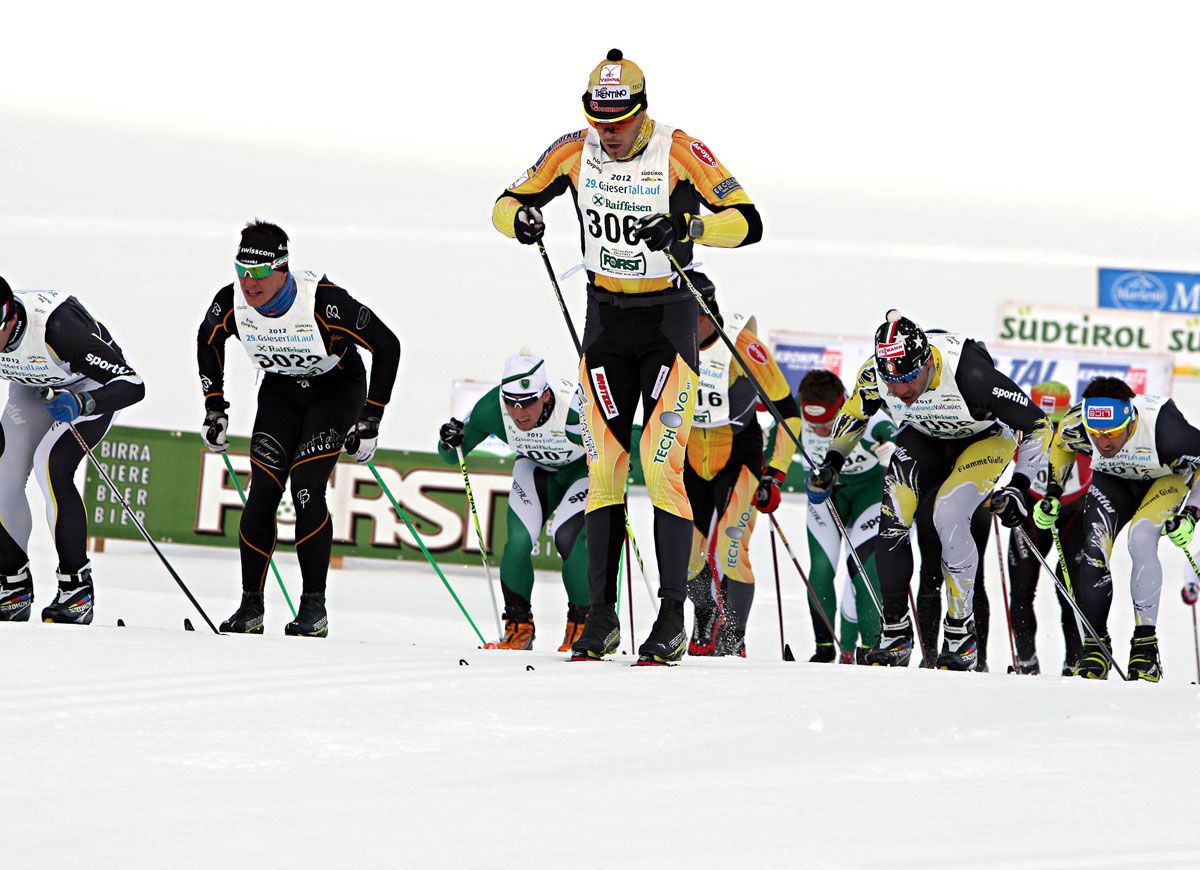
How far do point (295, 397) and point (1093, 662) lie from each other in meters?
4.07

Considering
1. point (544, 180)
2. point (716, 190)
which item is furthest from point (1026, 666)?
point (544, 180)

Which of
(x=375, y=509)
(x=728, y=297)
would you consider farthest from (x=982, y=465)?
(x=728, y=297)

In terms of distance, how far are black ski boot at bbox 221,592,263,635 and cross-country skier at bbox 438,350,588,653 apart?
1716 mm

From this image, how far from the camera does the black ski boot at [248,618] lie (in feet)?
19.9

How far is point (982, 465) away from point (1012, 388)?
0.35 metres

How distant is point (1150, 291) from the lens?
24484 mm

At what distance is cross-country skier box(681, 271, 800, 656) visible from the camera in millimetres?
7852

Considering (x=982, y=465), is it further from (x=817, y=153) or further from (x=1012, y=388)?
(x=817, y=153)

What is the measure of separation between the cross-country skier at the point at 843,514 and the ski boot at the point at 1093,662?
1065 millimetres

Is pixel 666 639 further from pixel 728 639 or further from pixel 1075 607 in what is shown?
pixel 1075 607

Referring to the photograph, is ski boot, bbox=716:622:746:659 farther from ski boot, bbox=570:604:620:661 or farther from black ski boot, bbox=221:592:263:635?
ski boot, bbox=570:604:620:661

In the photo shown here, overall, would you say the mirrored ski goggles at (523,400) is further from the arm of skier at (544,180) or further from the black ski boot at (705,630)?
the arm of skier at (544,180)

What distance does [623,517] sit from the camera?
537 cm

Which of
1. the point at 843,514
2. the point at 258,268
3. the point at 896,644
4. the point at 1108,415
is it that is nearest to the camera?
the point at 258,268
